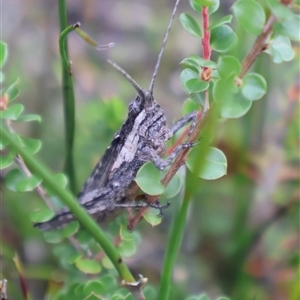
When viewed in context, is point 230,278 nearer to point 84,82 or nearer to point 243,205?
point 243,205

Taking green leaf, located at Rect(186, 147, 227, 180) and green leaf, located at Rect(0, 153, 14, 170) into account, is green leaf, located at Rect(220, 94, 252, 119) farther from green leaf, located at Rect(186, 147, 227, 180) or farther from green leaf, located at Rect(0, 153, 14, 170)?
green leaf, located at Rect(0, 153, 14, 170)

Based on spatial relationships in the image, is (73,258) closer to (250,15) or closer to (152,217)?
(152,217)

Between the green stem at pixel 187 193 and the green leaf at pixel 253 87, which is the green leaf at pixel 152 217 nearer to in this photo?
the green stem at pixel 187 193

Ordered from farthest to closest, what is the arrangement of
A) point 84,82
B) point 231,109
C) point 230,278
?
point 84,82 → point 230,278 → point 231,109

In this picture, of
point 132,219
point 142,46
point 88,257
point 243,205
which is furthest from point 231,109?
point 142,46


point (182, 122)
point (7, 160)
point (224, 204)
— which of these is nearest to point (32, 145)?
point (7, 160)

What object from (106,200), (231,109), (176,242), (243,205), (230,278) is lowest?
(230,278)

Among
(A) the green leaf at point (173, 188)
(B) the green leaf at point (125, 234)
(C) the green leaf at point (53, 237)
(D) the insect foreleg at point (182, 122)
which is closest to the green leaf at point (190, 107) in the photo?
(D) the insect foreleg at point (182, 122)
